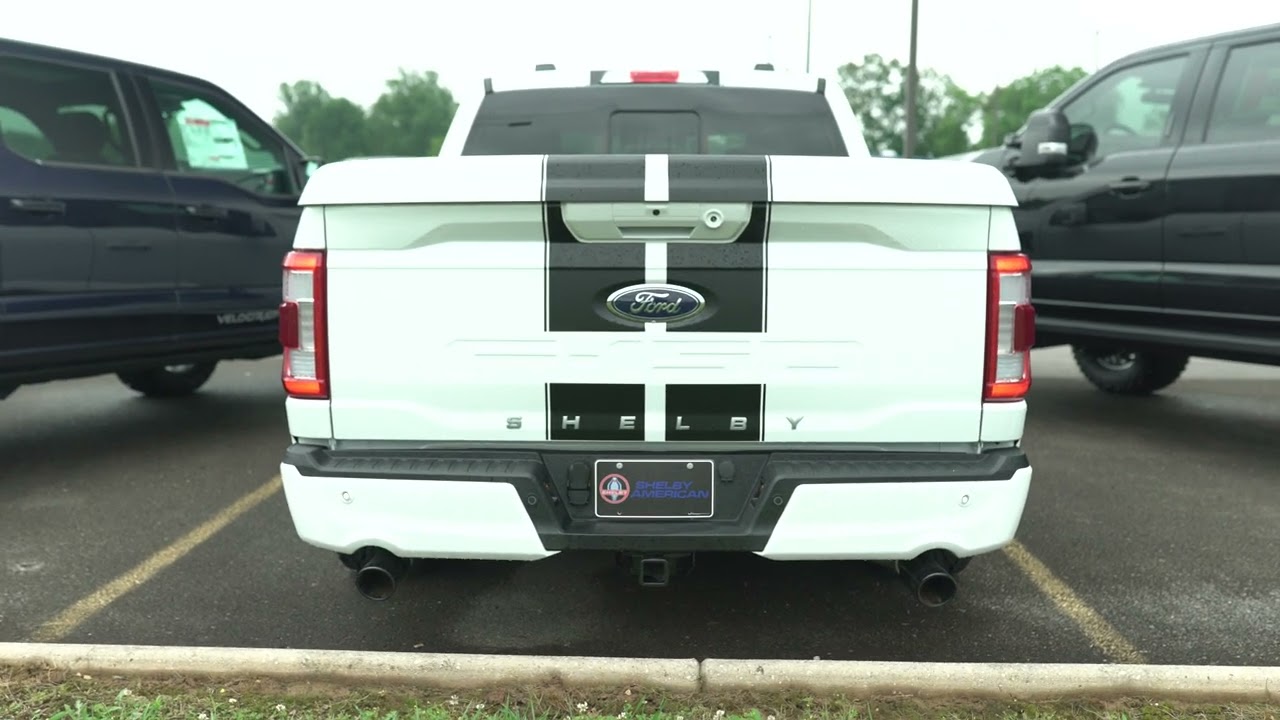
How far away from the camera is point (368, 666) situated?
8.70ft

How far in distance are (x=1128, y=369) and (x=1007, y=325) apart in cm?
506

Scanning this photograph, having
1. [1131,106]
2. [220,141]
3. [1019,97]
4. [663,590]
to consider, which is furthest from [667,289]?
[1019,97]

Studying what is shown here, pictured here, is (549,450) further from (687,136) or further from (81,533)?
(81,533)

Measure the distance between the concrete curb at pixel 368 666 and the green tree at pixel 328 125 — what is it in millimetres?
109380

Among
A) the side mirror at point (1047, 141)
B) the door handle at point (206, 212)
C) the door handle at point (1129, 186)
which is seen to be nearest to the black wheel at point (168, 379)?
the door handle at point (206, 212)

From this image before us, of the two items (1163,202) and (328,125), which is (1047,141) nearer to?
(1163,202)

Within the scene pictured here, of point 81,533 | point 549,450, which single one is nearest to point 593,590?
point 549,450

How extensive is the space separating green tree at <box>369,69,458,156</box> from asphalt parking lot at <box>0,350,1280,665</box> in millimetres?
105674

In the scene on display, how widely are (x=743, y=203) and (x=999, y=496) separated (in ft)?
3.27

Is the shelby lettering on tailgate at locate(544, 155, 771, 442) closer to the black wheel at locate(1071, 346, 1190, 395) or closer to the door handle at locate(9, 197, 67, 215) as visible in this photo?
the door handle at locate(9, 197, 67, 215)

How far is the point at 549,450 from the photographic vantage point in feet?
8.45

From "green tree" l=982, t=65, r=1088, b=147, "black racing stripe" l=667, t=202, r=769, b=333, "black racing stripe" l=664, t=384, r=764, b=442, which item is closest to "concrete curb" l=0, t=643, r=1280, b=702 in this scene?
"black racing stripe" l=664, t=384, r=764, b=442

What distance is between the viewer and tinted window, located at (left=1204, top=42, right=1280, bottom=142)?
4.89m

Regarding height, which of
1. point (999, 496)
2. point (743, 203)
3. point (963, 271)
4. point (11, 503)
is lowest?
point (11, 503)
